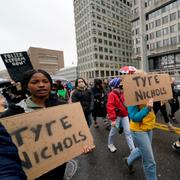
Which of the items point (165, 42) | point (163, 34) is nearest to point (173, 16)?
point (163, 34)

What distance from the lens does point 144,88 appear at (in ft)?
9.08

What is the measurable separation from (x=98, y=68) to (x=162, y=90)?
7160cm

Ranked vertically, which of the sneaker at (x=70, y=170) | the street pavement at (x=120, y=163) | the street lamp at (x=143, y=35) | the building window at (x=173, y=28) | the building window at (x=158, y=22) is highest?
the building window at (x=158, y=22)

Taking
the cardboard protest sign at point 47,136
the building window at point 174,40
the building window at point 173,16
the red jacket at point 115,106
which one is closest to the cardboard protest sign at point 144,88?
the cardboard protest sign at point 47,136

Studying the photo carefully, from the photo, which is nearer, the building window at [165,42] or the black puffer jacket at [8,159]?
the black puffer jacket at [8,159]

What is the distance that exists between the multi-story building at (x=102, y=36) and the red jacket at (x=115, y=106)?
69.7 m

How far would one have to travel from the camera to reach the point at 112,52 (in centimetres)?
8069

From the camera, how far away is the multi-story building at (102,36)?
244 ft

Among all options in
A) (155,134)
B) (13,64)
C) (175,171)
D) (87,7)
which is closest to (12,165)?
(175,171)

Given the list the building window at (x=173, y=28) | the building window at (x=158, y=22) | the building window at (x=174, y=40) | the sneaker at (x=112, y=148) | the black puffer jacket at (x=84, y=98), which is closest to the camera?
the sneaker at (x=112, y=148)

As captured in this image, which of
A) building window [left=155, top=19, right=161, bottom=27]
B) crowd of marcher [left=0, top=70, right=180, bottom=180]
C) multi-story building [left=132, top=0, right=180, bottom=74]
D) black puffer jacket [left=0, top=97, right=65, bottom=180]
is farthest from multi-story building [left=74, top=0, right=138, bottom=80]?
black puffer jacket [left=0, top=97, right=65, bottom=180]

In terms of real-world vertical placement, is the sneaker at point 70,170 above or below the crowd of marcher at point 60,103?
below

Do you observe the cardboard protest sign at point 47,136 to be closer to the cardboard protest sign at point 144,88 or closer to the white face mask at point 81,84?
the cardboard protest sign at point 144,88

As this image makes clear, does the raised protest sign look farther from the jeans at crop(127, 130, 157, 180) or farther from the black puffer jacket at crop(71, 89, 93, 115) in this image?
the jeans at crop(127, 130, 157, 180)
